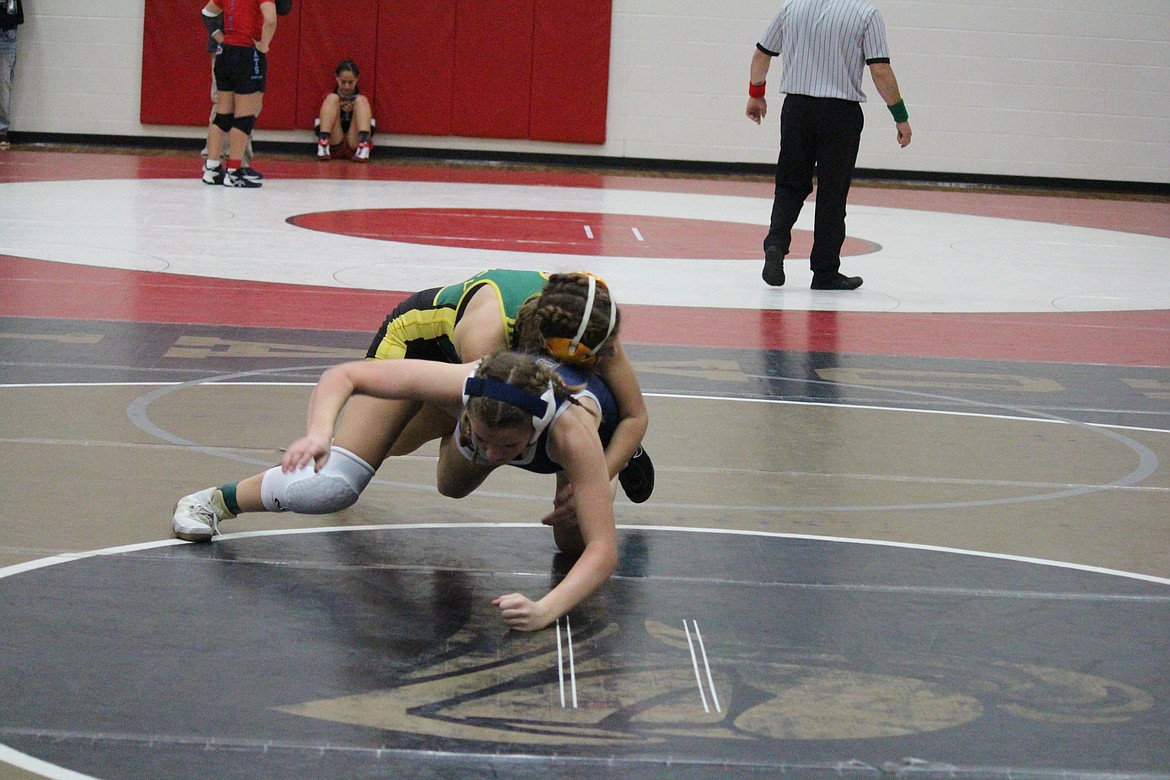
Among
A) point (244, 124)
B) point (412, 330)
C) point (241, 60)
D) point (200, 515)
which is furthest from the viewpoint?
point (244, 124)

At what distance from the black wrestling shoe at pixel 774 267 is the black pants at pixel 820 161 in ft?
0.12

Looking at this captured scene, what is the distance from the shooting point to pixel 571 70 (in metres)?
14.3

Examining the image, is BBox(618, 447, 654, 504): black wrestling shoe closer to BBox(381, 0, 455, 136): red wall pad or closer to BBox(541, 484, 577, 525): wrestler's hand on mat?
BBox(541, 484, 577, 525): wrestler's hand on mat

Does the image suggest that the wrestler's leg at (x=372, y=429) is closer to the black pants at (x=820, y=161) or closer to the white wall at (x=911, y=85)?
the black pants at (x=820, y=161)

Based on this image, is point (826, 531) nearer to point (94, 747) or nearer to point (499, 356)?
point (499, 356)

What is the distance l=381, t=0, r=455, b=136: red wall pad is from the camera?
14031mm

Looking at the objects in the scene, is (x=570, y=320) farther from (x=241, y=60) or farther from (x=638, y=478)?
(x=241, y=60)

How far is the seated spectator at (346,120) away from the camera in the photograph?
1365 cm

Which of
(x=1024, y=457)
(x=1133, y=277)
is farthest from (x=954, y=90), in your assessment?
(x=1024, y=457)

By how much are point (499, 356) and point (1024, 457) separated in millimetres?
2030

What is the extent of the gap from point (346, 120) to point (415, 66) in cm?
91

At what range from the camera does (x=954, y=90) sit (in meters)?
14.4

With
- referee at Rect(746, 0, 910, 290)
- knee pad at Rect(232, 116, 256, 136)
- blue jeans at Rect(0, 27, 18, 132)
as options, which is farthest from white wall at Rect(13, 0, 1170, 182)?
referee at Rect(746, 0, 910, 290)

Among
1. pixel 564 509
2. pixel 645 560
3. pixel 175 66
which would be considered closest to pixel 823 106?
pixel 645 560
